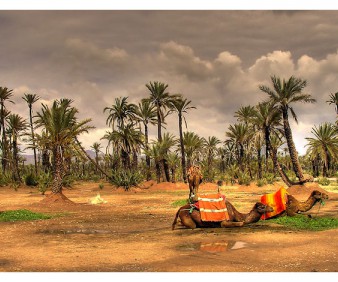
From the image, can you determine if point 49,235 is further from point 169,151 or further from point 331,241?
point 169,151

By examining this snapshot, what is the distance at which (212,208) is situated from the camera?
34.4 feet

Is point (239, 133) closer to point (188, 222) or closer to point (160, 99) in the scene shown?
point (160, 99)

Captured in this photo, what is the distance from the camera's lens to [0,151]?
160 ft

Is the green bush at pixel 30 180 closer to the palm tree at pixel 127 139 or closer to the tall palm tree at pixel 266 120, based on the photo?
the palm tree at pixel 127 139

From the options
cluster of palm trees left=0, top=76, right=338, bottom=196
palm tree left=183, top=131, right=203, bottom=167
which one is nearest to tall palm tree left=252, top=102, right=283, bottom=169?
cluster of palm trees left=0, top=76, right=338, bottom=196

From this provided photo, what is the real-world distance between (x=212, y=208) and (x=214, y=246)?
7.74ft

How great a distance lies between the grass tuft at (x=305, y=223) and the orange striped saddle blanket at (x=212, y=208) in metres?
1.78

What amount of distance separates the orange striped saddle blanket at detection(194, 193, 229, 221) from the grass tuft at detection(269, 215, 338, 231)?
5.85 feet

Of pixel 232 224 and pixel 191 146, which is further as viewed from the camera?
pixel 191 146

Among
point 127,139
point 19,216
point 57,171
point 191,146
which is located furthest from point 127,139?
point 19,216

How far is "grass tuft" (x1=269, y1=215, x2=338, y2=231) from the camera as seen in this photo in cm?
1028

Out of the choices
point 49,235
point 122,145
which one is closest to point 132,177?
point 122,145

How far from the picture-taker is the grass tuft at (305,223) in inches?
405

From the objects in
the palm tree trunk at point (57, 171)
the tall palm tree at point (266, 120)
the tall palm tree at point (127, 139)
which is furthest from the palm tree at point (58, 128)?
the tall palm tree at point (127, 139)
